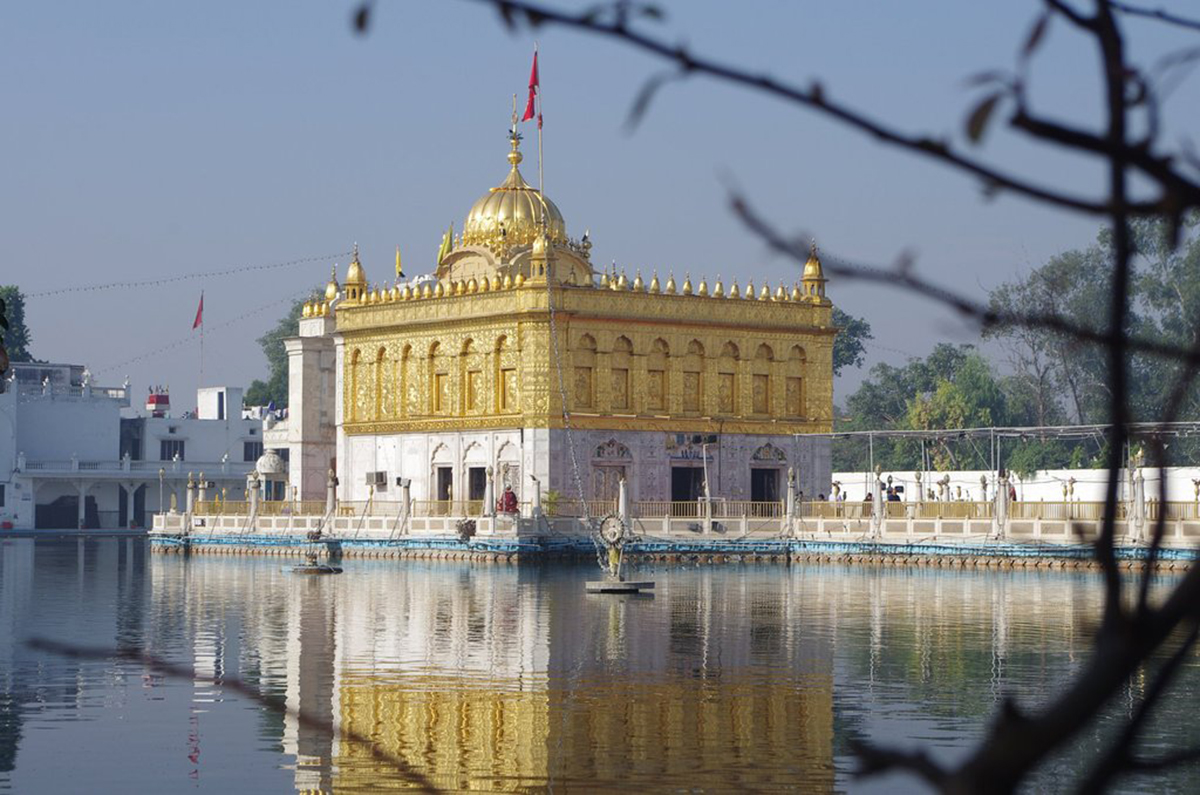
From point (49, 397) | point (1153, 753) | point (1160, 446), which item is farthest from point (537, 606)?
point (49, 397)

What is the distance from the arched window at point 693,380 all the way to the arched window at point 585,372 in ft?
9.81

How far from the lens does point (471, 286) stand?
59562mm

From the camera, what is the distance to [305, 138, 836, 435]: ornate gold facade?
188 ft

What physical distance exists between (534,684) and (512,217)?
40.2 meters

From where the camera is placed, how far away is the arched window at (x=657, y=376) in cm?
5862

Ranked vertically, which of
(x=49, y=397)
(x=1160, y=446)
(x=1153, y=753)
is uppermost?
(x=49, y=397)

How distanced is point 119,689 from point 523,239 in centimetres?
3958

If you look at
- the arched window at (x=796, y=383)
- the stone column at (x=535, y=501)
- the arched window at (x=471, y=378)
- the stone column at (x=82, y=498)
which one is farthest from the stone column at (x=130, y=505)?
the stone column at (x=535, y=501)

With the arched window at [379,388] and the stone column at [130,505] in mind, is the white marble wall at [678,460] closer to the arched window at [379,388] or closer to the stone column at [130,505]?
the arched window at [379,388]

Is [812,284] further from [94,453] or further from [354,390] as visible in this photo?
[94,453]

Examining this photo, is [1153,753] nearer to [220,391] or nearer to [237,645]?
[237,645]

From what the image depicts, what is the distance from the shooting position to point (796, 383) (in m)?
61.6

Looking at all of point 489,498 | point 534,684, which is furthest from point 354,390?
point 534,684

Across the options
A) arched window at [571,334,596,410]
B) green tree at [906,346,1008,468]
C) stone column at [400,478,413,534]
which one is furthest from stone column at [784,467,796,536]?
green tree at [906,346,1008,468]
